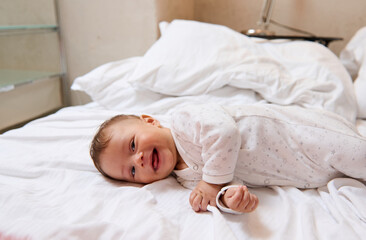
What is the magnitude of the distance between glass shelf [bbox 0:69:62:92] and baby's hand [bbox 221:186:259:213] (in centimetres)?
140

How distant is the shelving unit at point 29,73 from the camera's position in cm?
166

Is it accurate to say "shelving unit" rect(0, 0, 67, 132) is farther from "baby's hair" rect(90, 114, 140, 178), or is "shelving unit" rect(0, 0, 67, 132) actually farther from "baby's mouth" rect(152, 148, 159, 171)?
"baby's mouth" rect(152, 148, 159, 171)

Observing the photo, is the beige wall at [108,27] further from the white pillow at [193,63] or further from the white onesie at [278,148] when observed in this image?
the white onesie at [278,148]

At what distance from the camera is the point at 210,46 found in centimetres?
135

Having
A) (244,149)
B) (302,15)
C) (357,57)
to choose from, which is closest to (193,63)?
(244,149)

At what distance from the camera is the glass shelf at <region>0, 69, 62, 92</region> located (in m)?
1.59

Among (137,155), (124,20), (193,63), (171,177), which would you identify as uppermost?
(124,20)

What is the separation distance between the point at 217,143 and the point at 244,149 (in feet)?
0.44

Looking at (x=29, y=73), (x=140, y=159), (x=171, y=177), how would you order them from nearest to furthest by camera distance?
(x=140, y=159), (x=171, y=177), (x=29, y=73)

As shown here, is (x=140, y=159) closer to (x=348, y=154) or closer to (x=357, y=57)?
(x=348, y=154)

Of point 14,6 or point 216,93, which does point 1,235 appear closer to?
point 216,93

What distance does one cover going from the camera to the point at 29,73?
1.87 metres

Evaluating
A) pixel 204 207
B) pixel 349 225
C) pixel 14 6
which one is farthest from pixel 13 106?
pixel 349 225

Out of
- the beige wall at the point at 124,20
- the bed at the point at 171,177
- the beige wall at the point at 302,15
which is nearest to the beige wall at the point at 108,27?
the beige wall at the point at 124,20
